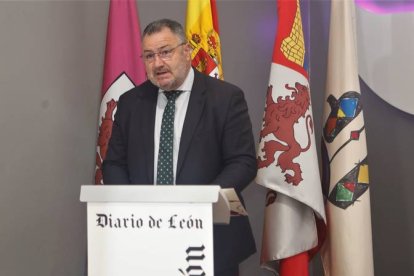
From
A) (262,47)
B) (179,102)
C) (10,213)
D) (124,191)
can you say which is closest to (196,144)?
(179,102)

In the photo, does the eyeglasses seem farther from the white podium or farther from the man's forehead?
the white podium

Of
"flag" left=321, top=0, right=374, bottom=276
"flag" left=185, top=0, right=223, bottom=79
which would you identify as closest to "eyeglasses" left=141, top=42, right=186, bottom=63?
"flag" left=185, top=0, right=223, bottom=79

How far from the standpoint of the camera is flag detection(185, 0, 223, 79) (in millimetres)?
2619

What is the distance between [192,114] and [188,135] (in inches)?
3.4

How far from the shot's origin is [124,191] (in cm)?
140

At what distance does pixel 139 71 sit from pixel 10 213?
93 cm

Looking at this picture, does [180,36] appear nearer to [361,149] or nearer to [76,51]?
[76,51]

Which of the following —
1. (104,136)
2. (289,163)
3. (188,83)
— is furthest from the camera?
(104,136)

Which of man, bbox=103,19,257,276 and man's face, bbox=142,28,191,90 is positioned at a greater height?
man's face, bbox=142,28,191,90

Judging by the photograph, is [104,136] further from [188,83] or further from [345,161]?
[345,161]

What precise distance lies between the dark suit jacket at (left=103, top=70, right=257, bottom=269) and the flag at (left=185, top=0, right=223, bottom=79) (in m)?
0.53

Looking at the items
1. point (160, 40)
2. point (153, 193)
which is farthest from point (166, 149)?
point (153, 193)

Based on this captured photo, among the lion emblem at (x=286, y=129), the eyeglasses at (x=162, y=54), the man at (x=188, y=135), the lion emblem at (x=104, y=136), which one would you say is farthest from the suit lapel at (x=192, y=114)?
the lion emblem at (x=104, y=136)

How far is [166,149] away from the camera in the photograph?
1.95 metres
